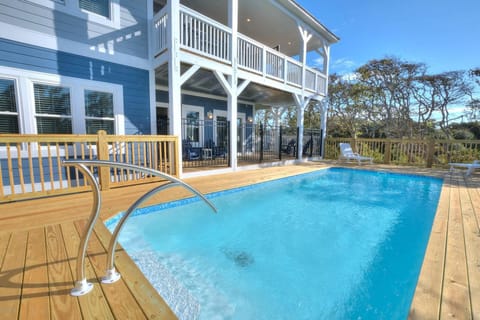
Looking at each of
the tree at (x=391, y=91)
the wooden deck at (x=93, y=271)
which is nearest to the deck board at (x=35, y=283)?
the wooden deck at (x=93, y=271)

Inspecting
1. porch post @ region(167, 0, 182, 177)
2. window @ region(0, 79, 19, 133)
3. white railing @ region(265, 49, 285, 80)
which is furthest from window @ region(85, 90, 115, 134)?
white railing @ region(265, 49, 285, 80)

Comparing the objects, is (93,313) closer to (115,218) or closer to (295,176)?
(115,218)

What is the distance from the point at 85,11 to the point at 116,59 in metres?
A: 1.05

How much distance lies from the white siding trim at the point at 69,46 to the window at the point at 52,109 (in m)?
0.82

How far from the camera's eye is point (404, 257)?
8.87 ft

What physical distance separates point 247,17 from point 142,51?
4126 mm

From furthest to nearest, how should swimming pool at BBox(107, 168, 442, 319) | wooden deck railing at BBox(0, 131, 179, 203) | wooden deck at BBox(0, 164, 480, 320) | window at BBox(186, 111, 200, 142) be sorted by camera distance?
window at BBox(186, 111, 200, 142) < wooden deck railing at BBox(0, 131, 179, 203) < swimming pool at BBox(107, 168, 442, 319) < wooden deck at BBox(0, 164, 480, 320)

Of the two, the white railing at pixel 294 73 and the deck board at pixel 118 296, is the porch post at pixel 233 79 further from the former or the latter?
the deck board at pixel 118 296

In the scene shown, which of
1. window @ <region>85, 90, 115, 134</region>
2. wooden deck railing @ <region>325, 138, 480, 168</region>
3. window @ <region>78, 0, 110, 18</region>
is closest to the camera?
window @ <region>78, 0, 110, 18</region>

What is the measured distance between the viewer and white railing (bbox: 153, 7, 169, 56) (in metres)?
5.20

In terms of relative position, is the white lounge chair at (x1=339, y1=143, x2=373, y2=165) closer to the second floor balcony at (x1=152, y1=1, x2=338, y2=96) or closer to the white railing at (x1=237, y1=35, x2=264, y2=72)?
the second floor balcony at (x1=152, y1=1, x2=338, y2=96)

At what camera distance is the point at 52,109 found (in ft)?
14.8

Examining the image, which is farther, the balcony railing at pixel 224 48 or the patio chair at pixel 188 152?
the patio chair at pixel 188 152

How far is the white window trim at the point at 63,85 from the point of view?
13.4 ft
